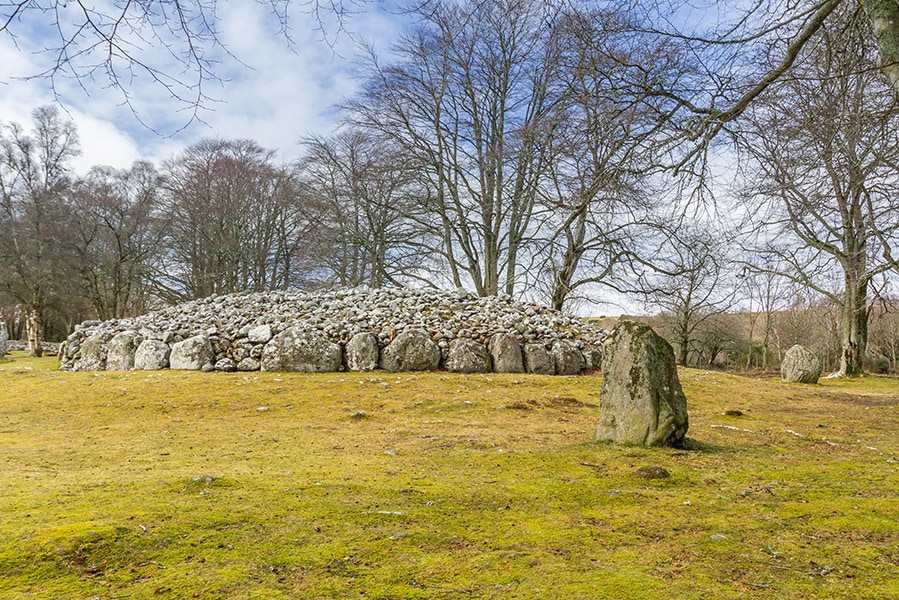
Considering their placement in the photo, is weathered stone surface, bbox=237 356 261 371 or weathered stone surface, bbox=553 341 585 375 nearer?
weathered stone surface, bbox=237 356 261 371

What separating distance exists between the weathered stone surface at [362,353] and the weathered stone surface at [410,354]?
22cm

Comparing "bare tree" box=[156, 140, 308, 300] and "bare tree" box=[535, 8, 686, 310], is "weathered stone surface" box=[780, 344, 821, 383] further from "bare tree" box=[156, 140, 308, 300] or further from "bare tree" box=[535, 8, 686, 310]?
"bare tree" box=[156, 140, 308, 300]

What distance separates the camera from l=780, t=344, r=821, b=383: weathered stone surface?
15.8 meters

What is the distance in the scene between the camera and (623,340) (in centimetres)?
566

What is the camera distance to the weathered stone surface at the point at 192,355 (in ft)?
36.1

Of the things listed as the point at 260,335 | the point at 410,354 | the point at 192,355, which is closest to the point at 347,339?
the point at 410,354

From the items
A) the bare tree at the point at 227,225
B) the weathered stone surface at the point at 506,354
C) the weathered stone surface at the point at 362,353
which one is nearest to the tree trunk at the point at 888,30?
the weathered stone surface at the point at 506,354

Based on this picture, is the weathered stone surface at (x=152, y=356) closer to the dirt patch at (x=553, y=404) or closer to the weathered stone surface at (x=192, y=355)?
the weathered stone surface at (x=192, y=355)

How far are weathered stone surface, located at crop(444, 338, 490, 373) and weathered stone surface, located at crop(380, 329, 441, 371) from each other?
35 centimetres

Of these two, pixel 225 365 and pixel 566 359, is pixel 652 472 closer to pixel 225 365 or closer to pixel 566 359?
pixel 566 359

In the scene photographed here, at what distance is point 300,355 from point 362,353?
128 centimetres

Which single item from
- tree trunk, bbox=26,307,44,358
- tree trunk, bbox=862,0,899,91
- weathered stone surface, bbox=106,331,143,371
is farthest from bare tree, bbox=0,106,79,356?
tree trunk, bbox=862,0,899,91

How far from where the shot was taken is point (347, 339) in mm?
11570

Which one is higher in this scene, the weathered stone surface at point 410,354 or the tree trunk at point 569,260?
the tree trunk at point 569,260
